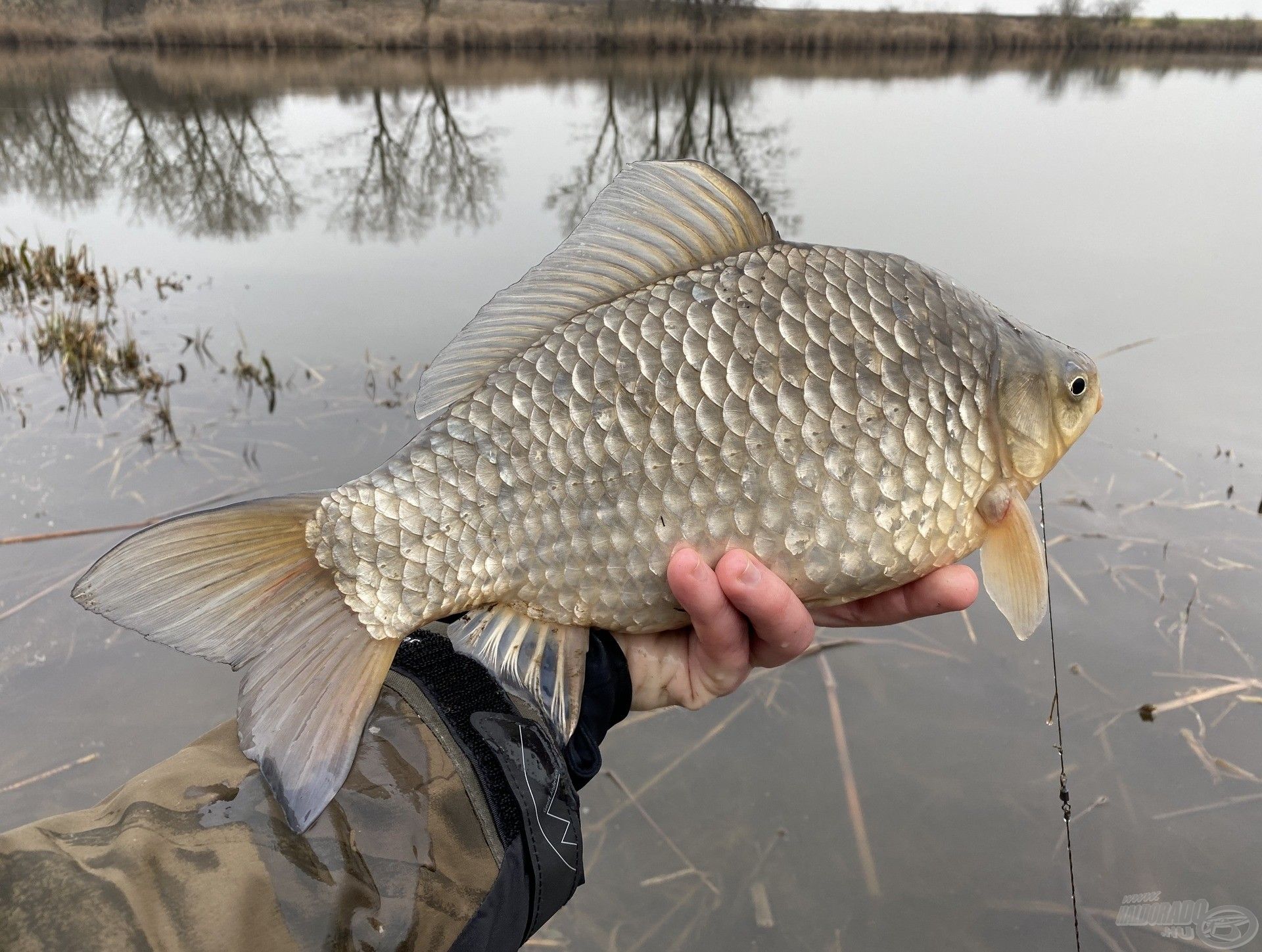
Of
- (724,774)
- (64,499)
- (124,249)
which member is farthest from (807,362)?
(124,249)

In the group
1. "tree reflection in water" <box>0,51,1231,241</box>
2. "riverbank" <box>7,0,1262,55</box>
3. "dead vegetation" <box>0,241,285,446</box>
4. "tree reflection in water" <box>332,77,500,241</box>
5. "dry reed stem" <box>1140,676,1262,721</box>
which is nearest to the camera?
"dry reed stem" <box>1140,676,1262,721</box>

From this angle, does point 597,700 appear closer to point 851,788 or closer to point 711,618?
point 711,618

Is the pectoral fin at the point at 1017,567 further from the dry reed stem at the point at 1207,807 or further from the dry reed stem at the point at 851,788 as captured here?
the dry reed stem at the point at 1207,807

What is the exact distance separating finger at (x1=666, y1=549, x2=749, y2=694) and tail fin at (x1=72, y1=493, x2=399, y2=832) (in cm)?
43

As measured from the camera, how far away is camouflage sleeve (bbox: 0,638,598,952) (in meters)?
0.88

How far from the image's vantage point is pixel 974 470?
1207 millimetres

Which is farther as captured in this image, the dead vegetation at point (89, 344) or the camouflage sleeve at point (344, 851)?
the dead vegetation at point (89, 344)

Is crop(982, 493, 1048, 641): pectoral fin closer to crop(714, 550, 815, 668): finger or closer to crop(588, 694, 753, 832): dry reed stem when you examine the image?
crop(714, 550, 815, 668): finger

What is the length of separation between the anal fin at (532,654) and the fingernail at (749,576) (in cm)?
29

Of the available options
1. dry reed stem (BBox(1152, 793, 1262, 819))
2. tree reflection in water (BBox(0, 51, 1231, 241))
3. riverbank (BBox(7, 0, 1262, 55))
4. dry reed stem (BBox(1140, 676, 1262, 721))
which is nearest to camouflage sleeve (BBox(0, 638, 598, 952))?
dry reed stem (BBox(1152, 793, 1262, 819))

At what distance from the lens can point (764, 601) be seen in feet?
3.72

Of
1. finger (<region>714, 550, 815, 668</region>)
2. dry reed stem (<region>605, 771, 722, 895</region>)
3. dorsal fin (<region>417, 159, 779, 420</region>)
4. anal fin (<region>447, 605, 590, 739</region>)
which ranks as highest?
dorsal fin (<region>417, 159, 779, 420</region>)

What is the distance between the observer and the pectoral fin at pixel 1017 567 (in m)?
1.27

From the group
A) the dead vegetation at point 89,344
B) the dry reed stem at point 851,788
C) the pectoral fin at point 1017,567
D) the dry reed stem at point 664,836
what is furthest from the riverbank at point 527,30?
the pectoral fin at point 1017,567
